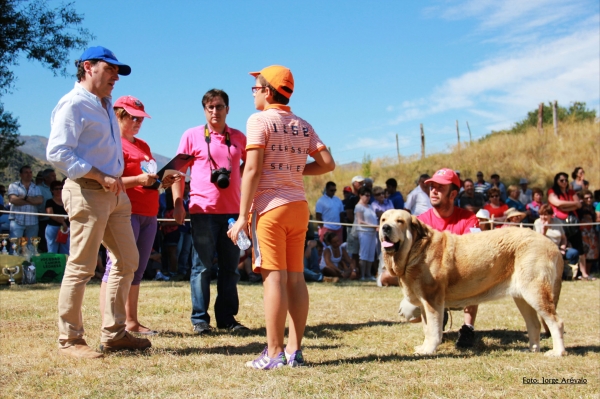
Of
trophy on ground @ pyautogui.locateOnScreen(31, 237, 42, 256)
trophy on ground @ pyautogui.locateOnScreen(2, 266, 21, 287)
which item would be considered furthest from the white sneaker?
trophy on ground @ pyautogui.locateOnScreen(2, 266, 21, 287)

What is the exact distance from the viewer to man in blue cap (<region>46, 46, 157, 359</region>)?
4035mm

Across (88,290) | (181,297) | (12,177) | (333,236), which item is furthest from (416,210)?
(12,177)

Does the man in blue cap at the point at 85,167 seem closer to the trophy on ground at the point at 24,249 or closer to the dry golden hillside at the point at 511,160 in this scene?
the trophy on ground at the point at 24,249

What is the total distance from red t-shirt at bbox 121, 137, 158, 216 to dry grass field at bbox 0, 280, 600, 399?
1171 mm

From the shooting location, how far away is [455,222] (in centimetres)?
545

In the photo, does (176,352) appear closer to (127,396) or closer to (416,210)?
(127,396)

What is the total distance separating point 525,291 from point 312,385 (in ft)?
7.42

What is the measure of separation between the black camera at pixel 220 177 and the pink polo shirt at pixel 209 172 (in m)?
0.08

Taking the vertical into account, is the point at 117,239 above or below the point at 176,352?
above

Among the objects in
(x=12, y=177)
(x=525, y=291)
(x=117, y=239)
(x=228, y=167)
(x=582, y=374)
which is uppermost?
(x=12, y=177)

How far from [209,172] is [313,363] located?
7.06 ft

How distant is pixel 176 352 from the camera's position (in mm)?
4574

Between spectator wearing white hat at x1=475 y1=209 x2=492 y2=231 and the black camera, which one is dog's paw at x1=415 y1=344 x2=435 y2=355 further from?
the black camera

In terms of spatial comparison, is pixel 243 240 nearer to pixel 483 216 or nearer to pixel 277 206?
pixel 277 206
